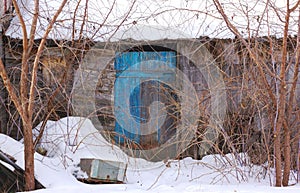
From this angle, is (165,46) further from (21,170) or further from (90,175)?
(21,170)

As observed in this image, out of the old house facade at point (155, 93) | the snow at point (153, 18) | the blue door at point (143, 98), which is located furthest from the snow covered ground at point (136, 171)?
the snow at point (153, 18)

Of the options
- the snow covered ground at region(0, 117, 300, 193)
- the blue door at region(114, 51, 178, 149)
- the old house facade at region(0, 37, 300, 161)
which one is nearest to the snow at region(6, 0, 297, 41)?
the old house facade at region(0, 37, 300, 161)

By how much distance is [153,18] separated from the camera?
533 cm

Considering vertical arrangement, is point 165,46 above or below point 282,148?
above

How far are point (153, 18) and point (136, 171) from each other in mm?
1968

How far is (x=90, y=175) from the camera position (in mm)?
4656

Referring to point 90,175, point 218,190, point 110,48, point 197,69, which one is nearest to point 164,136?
point 197,69

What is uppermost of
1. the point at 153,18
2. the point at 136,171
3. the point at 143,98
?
the point at 153,18

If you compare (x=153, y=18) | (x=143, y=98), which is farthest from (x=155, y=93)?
(x=153, y=18)

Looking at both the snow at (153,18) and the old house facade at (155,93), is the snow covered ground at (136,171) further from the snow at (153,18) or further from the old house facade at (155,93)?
the snow at (153,18)

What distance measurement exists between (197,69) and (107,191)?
291 cm

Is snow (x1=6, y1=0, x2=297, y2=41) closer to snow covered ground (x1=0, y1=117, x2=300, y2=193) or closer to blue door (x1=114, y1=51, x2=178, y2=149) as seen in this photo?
blue door (x1=114, y1=51, x2=178, y2=149)

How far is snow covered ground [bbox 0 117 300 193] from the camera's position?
3906 mm

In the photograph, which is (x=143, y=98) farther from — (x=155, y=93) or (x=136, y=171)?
(x=136, y=171)
